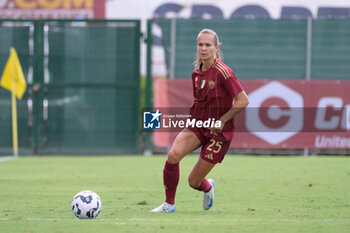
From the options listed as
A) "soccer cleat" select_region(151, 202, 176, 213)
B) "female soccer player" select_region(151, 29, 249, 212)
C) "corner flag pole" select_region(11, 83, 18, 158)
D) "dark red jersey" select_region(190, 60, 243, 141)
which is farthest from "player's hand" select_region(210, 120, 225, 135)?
"corner flag pole" select_region(11, 83, 18, 158)

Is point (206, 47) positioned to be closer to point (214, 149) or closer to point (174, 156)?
point (214, 149)

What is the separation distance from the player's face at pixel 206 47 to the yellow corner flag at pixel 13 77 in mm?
11014

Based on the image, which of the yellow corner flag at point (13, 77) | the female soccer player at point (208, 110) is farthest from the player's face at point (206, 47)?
the yellow corner flag at point (13, 77)

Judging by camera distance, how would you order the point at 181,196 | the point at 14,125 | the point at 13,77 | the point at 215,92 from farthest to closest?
the point at 14,125 < the point at 13,77 < the point at 181,196 < the point at 215,92

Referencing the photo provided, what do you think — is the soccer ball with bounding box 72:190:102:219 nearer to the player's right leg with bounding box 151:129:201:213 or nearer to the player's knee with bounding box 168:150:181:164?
the player's right leg with bounding box 151:129:201:213

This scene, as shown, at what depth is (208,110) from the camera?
8.16 meters

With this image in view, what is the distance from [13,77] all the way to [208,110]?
1108 centimetres

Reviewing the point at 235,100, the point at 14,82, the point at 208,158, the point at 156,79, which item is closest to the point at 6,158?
the point at 14,82

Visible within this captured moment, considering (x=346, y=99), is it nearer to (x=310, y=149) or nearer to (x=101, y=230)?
(x=310, y=149)

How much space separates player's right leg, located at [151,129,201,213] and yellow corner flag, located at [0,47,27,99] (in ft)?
35.5

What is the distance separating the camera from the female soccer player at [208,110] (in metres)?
8.03

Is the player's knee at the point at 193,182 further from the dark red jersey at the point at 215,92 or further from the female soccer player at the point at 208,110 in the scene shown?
the dark red jersey at the point at 215,92

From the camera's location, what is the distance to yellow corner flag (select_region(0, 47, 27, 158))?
721 inches

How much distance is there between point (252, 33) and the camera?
19047 mm
